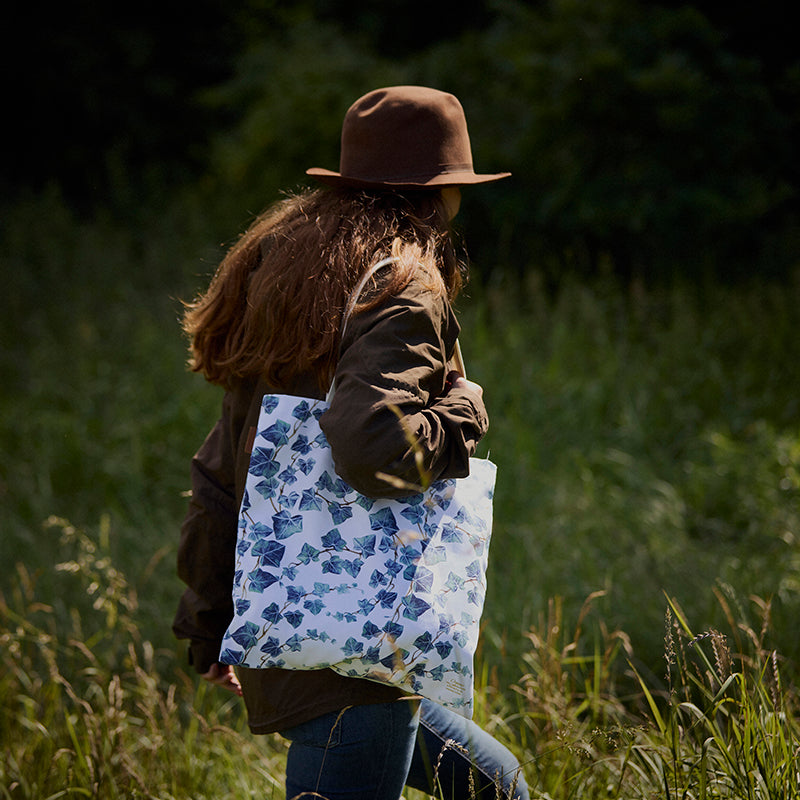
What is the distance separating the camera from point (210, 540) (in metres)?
1.85

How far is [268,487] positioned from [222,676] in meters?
0.60

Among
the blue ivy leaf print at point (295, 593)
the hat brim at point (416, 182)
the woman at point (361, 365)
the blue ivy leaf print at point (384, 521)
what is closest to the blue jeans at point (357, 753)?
the woman at point (361, 365)

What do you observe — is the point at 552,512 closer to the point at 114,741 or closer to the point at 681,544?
the point at 681,544

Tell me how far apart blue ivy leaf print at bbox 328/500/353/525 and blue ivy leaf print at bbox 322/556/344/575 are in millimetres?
62

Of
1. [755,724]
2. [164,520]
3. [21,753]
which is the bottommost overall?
[164,520]

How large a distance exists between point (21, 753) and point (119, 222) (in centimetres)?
655

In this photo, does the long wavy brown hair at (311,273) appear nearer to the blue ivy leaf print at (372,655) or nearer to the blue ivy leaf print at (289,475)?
the blue ivy leaf print at (289,475)

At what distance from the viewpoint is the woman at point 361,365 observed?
58.2 inches

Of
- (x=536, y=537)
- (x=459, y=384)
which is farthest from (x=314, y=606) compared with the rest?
(x=536, y=537)

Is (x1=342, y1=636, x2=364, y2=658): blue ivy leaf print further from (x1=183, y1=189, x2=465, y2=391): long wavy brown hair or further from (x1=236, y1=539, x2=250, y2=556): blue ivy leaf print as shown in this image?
(x1=183, y1=189, x2=465, y2=391): long wavy brown hair

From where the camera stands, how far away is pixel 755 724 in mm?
1633

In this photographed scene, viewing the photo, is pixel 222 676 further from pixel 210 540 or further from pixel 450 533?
pixel 450 533

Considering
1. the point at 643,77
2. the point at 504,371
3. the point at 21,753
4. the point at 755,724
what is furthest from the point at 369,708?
the point at 643,77

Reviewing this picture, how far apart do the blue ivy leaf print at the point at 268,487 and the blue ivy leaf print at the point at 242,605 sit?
18 cm
